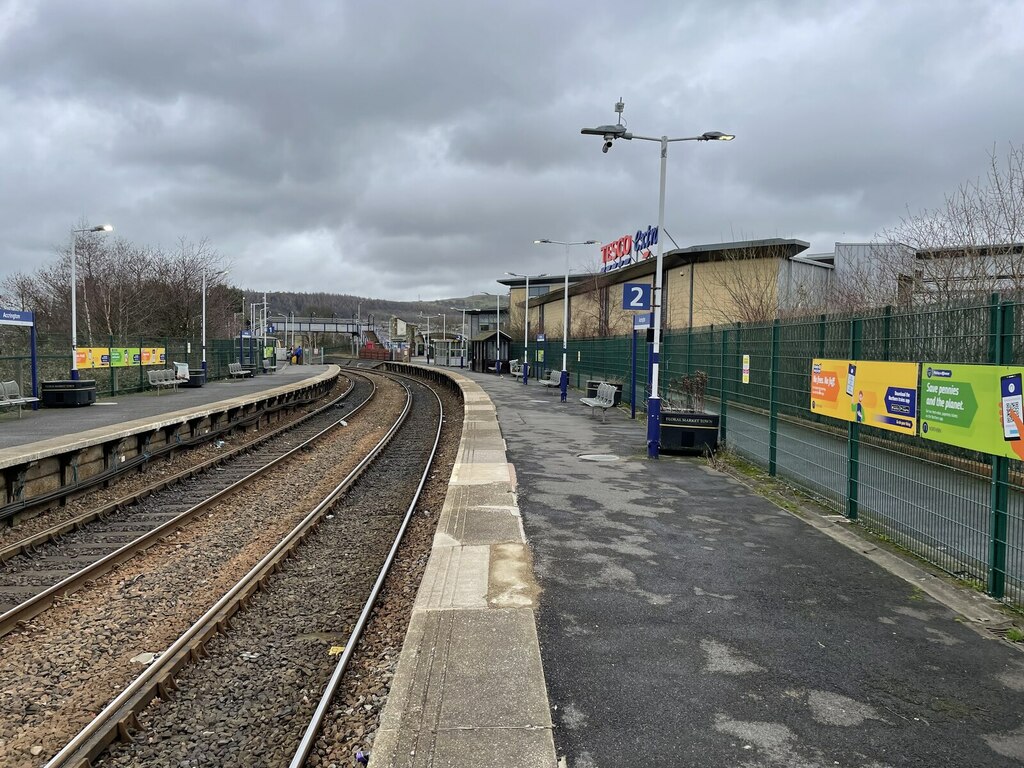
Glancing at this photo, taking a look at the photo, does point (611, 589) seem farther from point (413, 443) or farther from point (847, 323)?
Answer: point (413, 443)

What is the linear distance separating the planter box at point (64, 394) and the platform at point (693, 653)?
663 inches

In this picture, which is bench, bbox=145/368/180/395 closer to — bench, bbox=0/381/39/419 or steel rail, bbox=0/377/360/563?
bench, bbox=0/381/39/419

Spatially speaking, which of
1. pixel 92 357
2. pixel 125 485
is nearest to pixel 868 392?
pixel 125 485

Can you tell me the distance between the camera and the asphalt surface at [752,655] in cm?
360

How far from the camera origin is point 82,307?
41.0 m

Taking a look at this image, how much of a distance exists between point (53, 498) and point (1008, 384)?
471 inches

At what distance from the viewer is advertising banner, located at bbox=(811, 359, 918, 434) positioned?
6629 mm

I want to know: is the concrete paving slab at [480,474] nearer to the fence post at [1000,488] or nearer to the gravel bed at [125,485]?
the gravel bed at [125,485]

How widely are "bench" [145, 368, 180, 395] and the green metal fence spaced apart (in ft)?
71.4

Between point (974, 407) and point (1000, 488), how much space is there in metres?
0.65

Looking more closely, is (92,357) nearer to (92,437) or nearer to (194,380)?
(194,380)

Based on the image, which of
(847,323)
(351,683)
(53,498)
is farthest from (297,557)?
(847,323)

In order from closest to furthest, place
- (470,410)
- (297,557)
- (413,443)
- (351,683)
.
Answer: (351,683) < (297,557) < (413,443) < (470,410)

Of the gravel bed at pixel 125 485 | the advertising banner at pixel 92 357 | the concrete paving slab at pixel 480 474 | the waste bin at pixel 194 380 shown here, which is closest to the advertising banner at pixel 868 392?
the concrete paving slab at pixel 480 474
